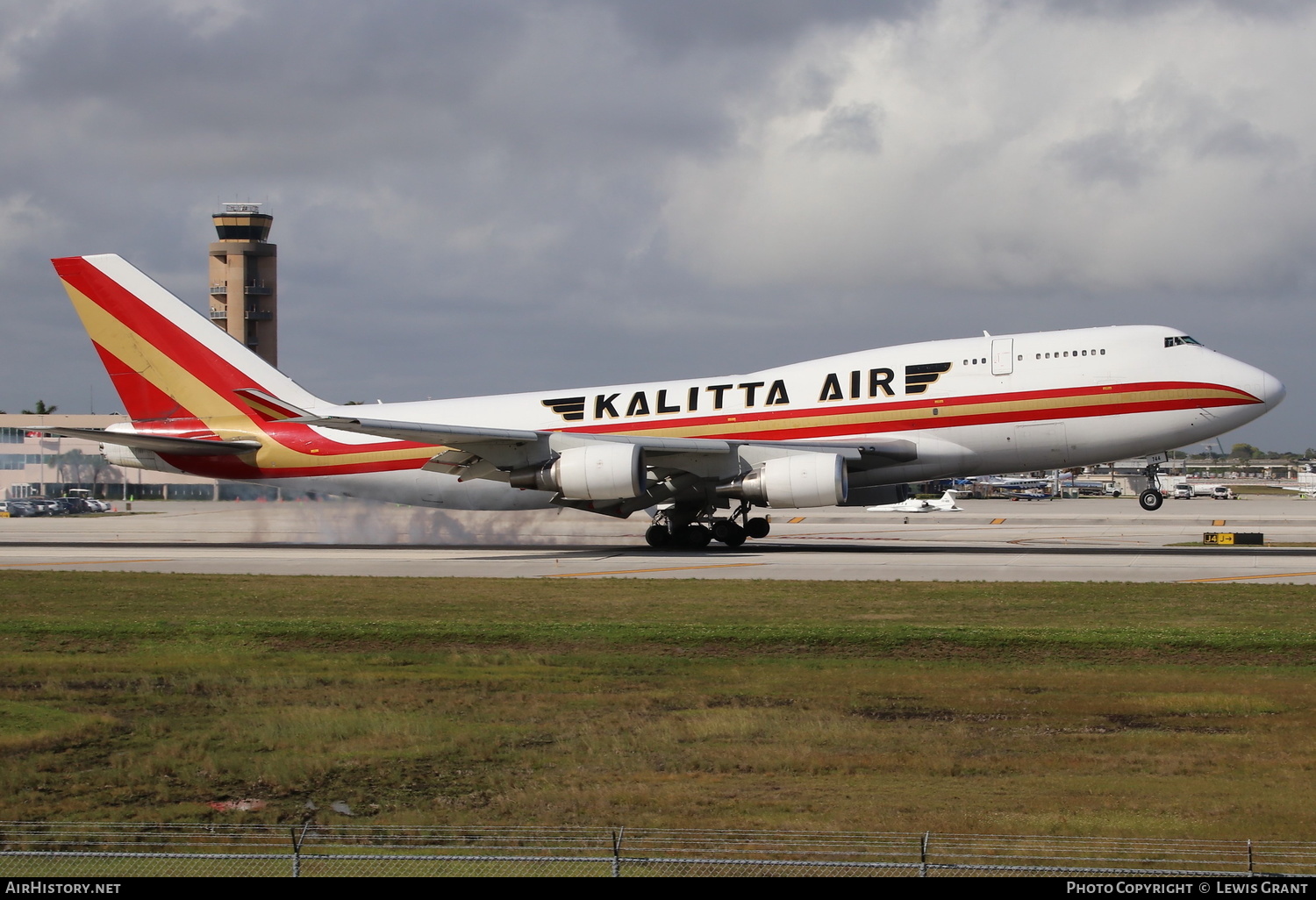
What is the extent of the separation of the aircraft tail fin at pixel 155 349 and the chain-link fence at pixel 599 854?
107 feet

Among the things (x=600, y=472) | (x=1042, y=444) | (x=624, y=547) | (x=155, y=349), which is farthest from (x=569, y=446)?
(x=155, y=349)

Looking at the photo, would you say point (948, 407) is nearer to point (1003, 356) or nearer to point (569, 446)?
point (1003, 356)

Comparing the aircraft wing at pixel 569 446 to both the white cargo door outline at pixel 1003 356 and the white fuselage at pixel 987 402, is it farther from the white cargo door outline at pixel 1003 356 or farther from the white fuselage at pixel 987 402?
the white cargo door outline at pixel 1003 356

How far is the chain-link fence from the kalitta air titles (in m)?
27.2

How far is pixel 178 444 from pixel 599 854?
34950 millimetres

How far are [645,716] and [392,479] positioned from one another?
2760 centimetres

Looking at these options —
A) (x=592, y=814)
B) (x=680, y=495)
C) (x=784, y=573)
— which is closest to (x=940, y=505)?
(x=680, y=495)

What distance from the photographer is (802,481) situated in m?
33.1

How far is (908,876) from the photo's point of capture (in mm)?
7098

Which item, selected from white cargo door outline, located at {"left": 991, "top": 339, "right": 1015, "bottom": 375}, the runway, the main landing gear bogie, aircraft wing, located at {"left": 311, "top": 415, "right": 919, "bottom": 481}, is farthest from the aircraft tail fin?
white cargo door outline, located at {"left": 991, "top": 339, "right": 1015, "bottom": 375}

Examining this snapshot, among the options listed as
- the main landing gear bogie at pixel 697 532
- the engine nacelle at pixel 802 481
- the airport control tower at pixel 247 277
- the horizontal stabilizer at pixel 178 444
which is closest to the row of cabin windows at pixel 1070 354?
the engine nacelle at pixel 802 481

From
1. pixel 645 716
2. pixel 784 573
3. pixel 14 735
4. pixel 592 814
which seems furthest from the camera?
pixel 784 573

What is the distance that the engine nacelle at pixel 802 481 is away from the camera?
32.9 meters

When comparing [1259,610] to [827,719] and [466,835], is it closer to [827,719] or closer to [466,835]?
[827,719]
